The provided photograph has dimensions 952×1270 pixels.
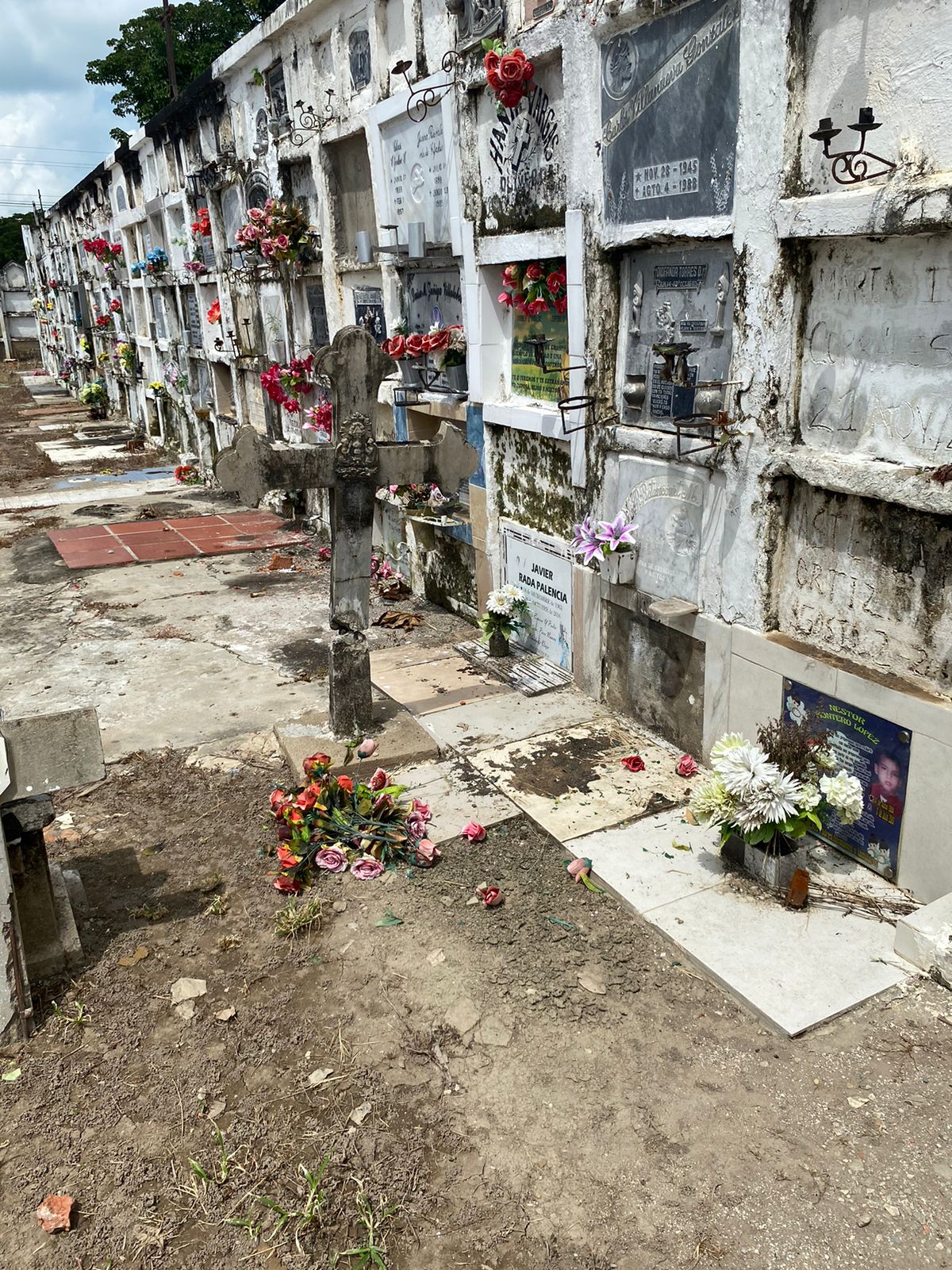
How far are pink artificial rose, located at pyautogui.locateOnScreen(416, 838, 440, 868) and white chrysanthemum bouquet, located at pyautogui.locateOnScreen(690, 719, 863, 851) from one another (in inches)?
60.1

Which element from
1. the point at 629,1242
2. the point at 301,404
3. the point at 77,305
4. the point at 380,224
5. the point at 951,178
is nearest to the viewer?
the point at 629,1242

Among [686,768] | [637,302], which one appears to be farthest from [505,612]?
[637,302]

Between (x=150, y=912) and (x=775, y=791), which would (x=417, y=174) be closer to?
(x=775, y=791)

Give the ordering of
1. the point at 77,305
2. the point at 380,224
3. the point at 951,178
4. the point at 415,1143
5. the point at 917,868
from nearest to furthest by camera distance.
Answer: the point at 415,1143, the point at 951,178, the point at 917,868, the point at 380,224, the point at 77,305

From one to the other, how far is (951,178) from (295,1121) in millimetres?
4972

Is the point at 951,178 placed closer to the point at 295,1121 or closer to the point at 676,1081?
the point at 676,1081

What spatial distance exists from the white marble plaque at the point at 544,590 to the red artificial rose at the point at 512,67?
11.8 ft

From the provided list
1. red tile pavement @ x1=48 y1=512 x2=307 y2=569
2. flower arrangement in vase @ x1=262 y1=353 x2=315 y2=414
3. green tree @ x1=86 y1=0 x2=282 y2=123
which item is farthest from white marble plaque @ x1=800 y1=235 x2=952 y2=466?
green tree @ x1=86 y1=0 x2=282 y2=123

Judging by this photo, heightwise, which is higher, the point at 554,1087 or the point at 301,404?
the point at 301,404

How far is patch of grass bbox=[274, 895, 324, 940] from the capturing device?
16.1 feet

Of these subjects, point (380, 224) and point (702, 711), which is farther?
point (380, 224)

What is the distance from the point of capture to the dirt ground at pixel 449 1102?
10.7 feet

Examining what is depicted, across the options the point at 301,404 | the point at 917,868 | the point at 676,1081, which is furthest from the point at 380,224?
the point at 676,1081

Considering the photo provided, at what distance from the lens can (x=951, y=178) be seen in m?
4.18
